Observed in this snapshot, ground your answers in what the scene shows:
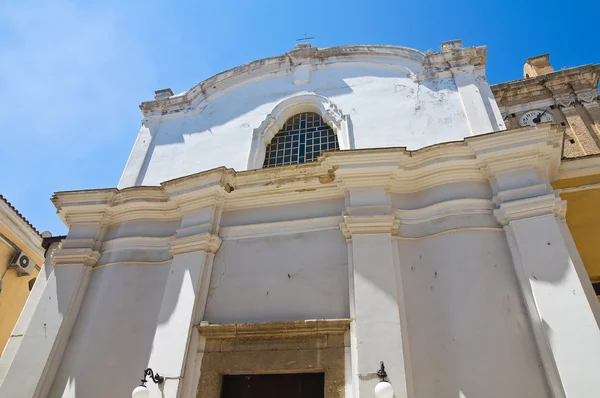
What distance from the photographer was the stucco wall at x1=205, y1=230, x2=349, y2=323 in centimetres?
536

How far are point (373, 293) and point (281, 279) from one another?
1291 millimetres

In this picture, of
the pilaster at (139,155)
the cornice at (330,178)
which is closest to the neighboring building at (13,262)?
the pilaster at (139,155)

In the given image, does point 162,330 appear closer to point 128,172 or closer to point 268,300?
point 268,300

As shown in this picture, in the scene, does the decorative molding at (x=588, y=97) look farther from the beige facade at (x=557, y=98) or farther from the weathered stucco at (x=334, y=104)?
the weathered stucco at (x=334, y=104)

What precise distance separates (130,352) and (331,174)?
3.68m

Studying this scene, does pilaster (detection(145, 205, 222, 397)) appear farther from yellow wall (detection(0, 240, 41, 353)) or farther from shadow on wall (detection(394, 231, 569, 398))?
yellow wall (detection(0, 240, 41, 353))

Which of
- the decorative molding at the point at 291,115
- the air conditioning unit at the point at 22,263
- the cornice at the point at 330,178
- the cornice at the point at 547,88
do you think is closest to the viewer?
the cornice at the point at 330,178

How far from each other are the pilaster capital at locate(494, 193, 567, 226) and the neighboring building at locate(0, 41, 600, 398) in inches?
0.8

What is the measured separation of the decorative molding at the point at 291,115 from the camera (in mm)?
7612

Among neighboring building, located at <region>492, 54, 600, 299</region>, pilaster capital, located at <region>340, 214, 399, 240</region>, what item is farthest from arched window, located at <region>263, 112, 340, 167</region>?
neighboring building, located at <region>492, 54, 600, 299</region>

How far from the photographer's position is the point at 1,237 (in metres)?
10.2

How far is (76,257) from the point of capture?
6543 millimetres

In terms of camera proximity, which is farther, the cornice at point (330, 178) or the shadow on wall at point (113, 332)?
the cornice at point (330, 178)

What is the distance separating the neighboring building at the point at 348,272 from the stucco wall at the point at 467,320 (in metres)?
0.02
